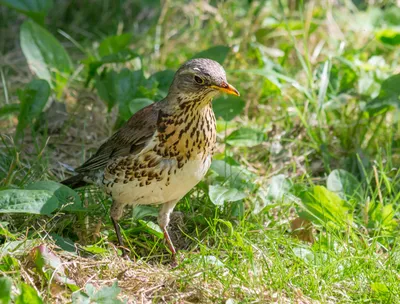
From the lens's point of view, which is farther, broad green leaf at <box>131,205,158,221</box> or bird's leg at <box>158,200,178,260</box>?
broad green leaf at <box>131,205,158,221</box>

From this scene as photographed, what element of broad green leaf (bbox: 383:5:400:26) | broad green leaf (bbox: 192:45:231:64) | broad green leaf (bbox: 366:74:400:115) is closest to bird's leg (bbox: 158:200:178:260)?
broad green leaf (bbox: 192:45:231:64)

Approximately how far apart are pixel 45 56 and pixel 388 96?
2948 mm

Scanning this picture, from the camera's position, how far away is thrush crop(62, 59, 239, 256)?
14.6 ft

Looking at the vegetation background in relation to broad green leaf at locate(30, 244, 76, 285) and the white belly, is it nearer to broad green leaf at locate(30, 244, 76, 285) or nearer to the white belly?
broad green leaf at locate(30, 244, 76, 285)

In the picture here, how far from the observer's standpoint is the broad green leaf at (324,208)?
4852mm

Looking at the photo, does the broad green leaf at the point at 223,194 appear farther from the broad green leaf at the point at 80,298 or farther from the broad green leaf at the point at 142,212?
the broad green leaf at the point at 80,298

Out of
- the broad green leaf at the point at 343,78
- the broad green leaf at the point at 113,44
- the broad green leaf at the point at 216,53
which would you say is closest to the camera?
the broad green leaf at the point at 216,53

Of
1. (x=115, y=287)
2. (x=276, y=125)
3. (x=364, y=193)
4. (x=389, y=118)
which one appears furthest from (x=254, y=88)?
(x=115, y=287)

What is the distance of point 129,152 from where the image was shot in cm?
470

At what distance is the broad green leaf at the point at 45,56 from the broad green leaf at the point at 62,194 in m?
1.96

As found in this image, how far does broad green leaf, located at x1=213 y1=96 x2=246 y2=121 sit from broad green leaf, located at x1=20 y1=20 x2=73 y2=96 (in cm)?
142

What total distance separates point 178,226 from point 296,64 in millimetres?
2843

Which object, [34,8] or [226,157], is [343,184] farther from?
[34,8]

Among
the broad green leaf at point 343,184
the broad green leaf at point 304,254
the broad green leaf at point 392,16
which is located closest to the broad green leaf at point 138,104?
the broad green leaf at point 343,184
